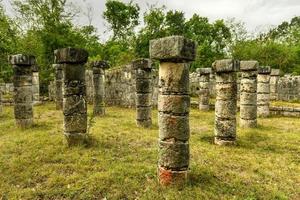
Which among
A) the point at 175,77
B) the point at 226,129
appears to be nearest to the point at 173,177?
the point at 175,77

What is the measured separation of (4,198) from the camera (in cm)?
599

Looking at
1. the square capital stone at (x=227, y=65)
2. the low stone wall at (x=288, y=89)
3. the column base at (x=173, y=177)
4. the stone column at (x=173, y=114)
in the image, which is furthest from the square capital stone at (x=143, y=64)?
the low stone wall at (x=288, y=89)

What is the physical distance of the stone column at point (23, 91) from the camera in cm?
1105

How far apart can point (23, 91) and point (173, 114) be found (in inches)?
269

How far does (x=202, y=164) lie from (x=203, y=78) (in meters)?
11.2

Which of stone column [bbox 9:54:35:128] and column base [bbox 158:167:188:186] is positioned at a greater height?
stone column [bbox 9:54:35:128]

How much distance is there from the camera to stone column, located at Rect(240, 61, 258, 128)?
1183cm

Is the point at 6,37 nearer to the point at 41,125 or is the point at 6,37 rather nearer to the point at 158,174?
the point at 41,125

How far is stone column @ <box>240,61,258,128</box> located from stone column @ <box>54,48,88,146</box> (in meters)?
6.01

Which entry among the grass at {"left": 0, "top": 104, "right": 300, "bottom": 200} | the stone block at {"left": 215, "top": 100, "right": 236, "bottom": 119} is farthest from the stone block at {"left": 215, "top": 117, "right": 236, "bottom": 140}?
the grass at {"left": 0, "top": 104, "right": 300, "bottom": 200}

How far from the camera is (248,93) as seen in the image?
11977 millimetres

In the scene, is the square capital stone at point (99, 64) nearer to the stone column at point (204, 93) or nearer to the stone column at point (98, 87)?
the stone column at point (98, 87)

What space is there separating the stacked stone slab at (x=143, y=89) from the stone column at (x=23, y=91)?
3538 millimetres

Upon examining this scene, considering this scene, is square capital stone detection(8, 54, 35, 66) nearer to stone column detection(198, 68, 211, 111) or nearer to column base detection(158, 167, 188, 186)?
column base detection(158, 167, 188, 186)
